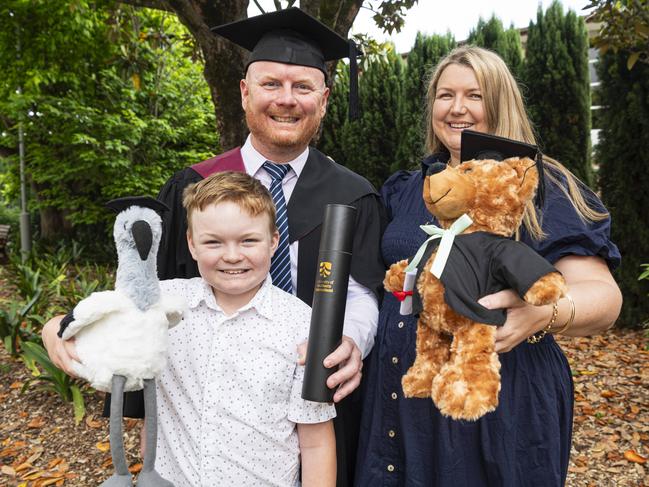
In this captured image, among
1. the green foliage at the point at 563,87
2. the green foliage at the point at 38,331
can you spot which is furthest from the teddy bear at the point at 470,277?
the green foliage at the point at 563,87

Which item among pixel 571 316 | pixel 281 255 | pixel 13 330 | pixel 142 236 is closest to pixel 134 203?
pixel 142 236

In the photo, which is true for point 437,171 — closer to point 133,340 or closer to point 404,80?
point 133,340

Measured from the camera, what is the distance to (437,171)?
1.49m

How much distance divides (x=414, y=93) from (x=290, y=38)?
7156mm

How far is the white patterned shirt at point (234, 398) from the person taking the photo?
5.51 ft

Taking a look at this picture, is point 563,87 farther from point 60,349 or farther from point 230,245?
point 60,349

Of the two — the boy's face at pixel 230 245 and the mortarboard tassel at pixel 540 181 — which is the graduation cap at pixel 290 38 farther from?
the mortarboard tassel at pixel 540 181

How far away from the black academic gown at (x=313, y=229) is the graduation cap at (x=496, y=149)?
2.37ft

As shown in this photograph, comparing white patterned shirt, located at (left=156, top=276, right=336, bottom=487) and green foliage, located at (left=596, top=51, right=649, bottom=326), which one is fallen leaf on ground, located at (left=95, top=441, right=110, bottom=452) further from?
green foliage, located at (left=596, top=51, right=649, bottom=326)

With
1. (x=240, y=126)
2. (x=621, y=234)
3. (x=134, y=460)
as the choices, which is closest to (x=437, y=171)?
(x=240, y=126)

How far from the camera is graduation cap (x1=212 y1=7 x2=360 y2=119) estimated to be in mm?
2191

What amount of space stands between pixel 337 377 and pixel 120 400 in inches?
23.6

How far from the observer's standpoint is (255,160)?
7.40 ft

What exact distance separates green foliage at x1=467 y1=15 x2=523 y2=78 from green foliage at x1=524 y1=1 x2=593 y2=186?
55cm
